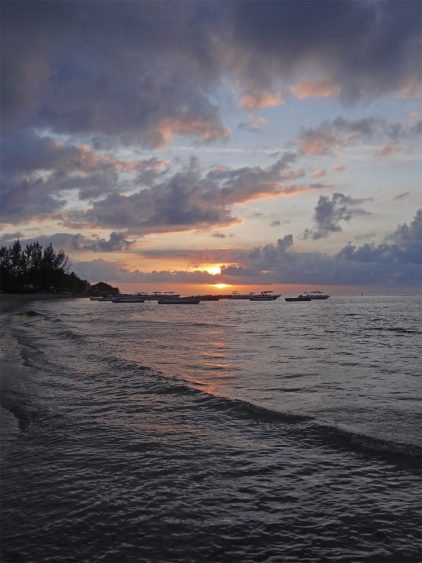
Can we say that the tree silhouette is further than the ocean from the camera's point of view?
Yes

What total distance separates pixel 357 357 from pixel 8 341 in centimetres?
2135

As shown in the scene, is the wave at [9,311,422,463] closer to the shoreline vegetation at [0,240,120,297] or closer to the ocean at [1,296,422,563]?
the ocean at [1,296,422,563]

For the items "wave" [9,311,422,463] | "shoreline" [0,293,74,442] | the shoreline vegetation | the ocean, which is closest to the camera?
the ocean

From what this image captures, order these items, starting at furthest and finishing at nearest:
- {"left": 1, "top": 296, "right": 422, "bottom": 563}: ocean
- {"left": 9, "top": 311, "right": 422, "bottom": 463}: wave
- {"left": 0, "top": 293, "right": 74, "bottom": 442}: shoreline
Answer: {"left": 0, "top": 293, "right": 74, "bottom": 442}: shoreline < {"left": 9, "top": 311, "right": 422, "bottom": 463}: wave < {"left": 1, "top": 296, "right": 422, "bottom": 563}: ocean

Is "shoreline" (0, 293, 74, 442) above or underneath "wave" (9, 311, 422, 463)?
above

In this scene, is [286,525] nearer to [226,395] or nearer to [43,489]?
[43,489]

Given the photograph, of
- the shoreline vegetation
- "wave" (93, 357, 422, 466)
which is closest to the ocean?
"wave" (93, 357, 422, 466)

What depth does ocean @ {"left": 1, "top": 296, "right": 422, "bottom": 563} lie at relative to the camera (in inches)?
214

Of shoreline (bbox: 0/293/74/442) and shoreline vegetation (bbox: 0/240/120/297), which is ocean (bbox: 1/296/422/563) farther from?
shoreline vegetation (bbox: 0/240/120/297)

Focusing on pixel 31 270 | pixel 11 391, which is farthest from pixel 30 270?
pixel 11 391

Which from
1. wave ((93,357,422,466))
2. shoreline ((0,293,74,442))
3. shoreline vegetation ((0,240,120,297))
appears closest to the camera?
wave ((93,357,422,466))

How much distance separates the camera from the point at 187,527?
5.77 meters

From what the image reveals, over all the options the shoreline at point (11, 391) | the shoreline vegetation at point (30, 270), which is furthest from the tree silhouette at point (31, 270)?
the shoreline at point (11, 391)

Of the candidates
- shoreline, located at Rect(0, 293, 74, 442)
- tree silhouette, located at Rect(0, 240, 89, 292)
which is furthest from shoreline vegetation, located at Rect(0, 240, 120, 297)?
shoreline, located at Rect(0, 293, 74, 442)
